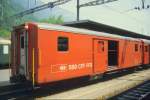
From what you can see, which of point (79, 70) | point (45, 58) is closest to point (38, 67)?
point (45, 58)

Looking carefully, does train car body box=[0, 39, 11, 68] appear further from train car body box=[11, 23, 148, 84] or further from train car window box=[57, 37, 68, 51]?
train car window box=[57, 37, 68, 51]

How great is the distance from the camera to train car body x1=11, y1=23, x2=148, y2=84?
11.5m

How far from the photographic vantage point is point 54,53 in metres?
12.3

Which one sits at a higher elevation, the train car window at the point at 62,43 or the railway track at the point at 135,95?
the train car window at the point at 62,43

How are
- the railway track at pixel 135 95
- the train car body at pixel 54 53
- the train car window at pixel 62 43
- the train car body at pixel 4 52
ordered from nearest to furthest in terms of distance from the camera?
the train car body at pixel 54 53, the railway track at pixel 135 95, the train car window at pixel 62 43, the train car body at pixel 4 52

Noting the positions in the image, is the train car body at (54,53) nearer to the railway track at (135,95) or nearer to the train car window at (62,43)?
the train car window at (62,43)

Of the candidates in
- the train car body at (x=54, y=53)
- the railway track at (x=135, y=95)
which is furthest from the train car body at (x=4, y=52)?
the railway track at (x=135, y=95)

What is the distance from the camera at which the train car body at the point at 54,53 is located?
11.5 m

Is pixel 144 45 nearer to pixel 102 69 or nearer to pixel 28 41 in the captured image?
pixel 102 69

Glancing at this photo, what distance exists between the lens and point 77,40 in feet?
45.8

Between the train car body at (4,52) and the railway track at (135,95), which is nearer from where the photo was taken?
the railway track at (135,95)

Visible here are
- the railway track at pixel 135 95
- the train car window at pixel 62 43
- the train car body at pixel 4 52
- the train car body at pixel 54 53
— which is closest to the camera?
the train car body at pixel 54 53

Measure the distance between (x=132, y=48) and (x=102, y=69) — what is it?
270 inches

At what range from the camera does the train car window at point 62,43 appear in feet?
41.3
